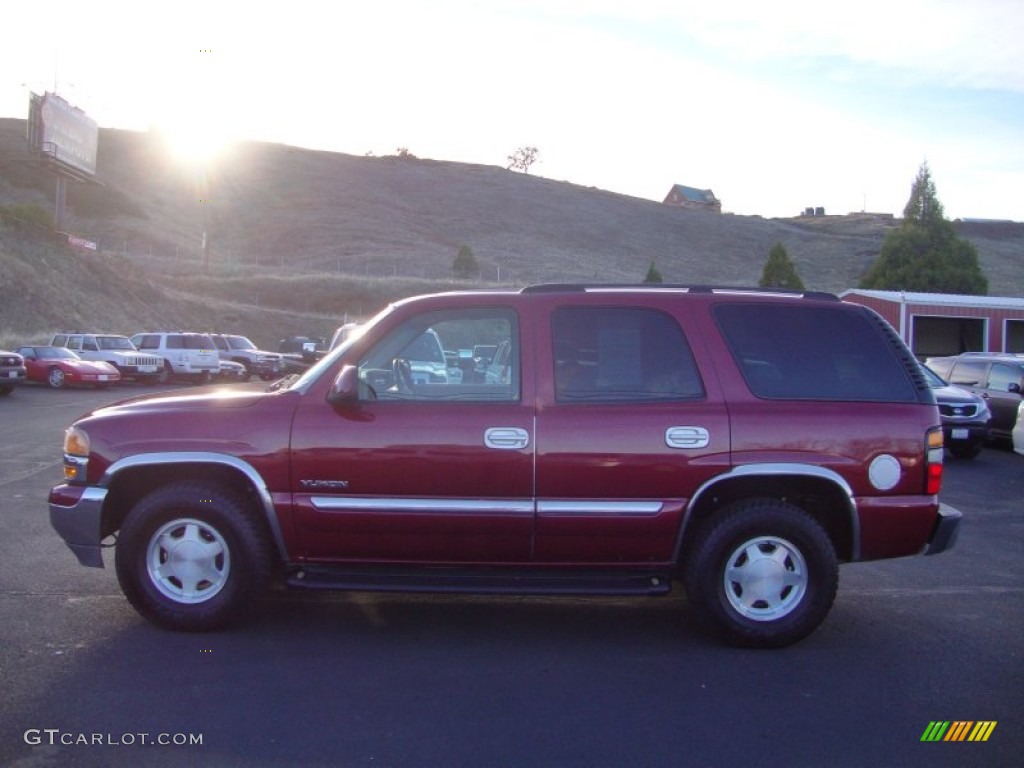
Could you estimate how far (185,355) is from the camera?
32.8 meters

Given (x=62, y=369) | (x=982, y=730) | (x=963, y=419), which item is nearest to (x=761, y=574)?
(x=982, y=730)

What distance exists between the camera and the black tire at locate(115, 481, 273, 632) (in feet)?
19.4

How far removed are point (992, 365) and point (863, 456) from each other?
44.1ft

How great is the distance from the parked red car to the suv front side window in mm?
24641

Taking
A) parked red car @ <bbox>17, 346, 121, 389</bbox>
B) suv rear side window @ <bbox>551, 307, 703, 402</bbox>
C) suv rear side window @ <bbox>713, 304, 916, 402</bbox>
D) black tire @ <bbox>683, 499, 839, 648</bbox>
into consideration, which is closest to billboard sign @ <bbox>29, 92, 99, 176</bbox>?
parked red car @ <bbox>17, 346, 121, 389</bbox>

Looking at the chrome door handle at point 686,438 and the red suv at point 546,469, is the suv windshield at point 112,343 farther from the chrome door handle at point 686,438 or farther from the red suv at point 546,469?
the chrome door handle at point 686,438

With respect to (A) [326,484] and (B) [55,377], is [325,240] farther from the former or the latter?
(A) [326,484]

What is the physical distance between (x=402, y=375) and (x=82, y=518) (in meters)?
2.00

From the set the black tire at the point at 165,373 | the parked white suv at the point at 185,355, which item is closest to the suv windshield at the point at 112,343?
the parked white suv at the point at 185,355

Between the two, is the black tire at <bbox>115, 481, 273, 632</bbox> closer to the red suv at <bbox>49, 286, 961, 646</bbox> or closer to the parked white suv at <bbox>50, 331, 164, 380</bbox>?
the red suv at <bbox>49, 286, 961, 646</bbox>

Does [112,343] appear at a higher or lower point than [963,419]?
higher

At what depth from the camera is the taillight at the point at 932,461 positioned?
233 inches

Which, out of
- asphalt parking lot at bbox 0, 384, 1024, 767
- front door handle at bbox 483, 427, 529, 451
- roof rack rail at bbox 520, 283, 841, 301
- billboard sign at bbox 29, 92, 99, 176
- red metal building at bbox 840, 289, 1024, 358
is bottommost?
asphalt parking lot at bbox 0, 384, 1024, 767

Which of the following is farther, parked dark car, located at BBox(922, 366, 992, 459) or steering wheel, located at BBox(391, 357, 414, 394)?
parked dark car, located at BBox(922, 366, 992, 459)
